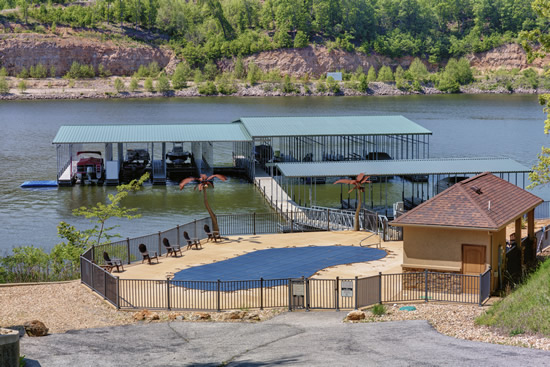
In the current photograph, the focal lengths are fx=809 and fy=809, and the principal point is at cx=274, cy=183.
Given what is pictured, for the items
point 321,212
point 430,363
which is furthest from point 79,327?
point 321,212

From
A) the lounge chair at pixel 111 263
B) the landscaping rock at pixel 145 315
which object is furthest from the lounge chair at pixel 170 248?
the landscaping rock at pixel 145 315

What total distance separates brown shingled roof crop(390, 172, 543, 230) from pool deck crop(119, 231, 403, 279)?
9.33ft

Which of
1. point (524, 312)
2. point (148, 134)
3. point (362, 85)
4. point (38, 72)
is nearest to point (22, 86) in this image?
point (38, 72)

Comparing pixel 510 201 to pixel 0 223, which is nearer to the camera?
pixel 510 201

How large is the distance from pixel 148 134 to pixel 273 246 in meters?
30.5

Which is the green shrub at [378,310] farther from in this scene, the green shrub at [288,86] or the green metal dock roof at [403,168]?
the green shrub at [288,86]

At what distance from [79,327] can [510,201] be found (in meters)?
15.9

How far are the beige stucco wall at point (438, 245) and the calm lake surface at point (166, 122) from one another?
19.5m

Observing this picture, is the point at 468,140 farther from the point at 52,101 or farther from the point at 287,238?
the point at 52,101

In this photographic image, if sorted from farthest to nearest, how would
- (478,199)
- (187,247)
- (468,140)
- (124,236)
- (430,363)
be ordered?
(468,140) < (124,236) < (187,247) < (478,199) < (430,363)

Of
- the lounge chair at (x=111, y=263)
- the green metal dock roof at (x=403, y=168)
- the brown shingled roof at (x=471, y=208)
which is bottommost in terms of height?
the lounge chair at (x=111, y=263)

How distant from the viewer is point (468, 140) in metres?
90.0

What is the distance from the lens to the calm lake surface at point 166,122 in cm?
4731

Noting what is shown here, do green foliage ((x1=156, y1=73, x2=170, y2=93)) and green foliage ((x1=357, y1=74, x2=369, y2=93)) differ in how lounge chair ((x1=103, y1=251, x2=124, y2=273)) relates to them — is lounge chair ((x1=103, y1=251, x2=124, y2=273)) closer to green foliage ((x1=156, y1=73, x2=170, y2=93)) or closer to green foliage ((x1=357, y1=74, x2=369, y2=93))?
green foliage ((x1=156, y1=73, x2=170, y2=93))
